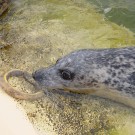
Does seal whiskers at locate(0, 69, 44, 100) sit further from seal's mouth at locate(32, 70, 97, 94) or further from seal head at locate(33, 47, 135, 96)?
seal head at locate(33, 47, 135, 96)

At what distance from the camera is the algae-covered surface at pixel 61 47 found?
459cm

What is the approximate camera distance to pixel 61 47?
6.24 meters

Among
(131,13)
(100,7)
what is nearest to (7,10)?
(100,7)

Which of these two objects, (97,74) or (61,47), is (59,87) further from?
(61,47)

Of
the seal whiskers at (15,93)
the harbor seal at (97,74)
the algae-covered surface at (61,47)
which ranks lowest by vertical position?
the algae-covered surface at (61,47)

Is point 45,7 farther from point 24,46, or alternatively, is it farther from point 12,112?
point 12,112

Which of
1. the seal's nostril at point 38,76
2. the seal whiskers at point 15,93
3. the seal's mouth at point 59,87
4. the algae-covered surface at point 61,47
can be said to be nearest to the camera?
the algae-covered surface at point 61,47

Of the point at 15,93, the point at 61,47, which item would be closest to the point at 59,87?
the point at 15,93

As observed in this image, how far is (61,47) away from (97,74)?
147 centimetres

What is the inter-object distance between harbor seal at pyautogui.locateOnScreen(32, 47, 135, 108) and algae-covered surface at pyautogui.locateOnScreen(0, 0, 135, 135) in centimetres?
14

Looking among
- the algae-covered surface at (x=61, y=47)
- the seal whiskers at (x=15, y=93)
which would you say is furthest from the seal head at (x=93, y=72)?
the seal whiskers at (x=15, y=93)

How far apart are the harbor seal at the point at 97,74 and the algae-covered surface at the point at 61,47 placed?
0.14 meters

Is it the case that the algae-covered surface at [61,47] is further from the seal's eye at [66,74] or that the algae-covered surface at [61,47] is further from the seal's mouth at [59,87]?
the seal's eye at [66,74]

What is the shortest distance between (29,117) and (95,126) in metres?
0.89
